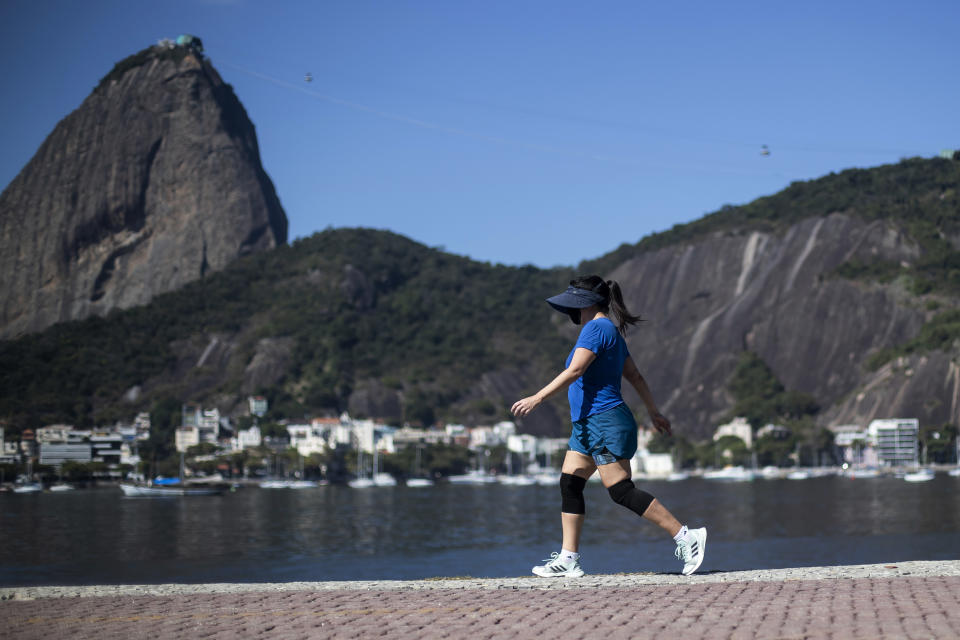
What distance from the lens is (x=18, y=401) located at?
79.6 metres

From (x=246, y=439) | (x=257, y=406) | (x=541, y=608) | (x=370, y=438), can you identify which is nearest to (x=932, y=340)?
(x=370, y=438)

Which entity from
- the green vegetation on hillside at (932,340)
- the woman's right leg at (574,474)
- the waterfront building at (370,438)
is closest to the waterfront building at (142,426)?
the waterfront building at (370,438)

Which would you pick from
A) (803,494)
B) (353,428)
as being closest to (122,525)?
(803,494)

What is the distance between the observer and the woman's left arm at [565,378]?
8398mm

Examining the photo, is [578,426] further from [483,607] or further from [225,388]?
[225,388]

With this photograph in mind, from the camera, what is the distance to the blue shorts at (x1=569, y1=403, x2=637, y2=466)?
353 inches

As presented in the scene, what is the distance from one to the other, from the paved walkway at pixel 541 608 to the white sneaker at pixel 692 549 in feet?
0.63

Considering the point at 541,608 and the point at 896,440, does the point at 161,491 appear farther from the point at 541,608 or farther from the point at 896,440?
the point at 541,608

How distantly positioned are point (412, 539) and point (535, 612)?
4229cm

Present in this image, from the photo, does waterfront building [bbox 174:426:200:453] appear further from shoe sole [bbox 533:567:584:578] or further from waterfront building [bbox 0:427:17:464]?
shoe sole [bbox 533:567:584:578]

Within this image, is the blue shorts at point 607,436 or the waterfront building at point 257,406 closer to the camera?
the blue shorts at point 607,436

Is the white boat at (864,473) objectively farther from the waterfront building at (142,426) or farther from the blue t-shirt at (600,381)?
the blue t-shirt at (600,381)

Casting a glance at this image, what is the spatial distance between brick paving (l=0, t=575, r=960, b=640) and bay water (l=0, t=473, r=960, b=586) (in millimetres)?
20007

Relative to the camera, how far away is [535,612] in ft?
23.8
